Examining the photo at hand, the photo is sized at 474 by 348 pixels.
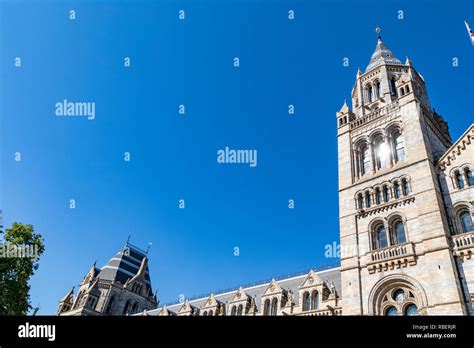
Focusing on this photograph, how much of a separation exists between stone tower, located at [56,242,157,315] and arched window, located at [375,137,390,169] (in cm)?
4380

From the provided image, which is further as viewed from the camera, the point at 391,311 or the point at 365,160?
the point at 365,160

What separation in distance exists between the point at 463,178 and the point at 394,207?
484cm

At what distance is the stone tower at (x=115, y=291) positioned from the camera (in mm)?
58094

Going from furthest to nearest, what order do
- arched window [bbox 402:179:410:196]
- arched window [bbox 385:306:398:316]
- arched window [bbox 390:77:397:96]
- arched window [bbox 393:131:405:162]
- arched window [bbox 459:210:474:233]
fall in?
arched window [bbox 390:77:397:96] → arched window [bbox 393:131:405:162] → arched window [bbox 402:179:410:196] → arched window [bbox 459:210:474:233] → arched window [bbox 385:306:398:316]

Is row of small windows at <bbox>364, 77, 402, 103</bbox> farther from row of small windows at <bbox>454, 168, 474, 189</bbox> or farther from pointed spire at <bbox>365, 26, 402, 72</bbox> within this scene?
row of small windows at <bbox>454, 168, 474, 189</bbox>

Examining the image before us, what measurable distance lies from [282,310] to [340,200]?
13.2 m

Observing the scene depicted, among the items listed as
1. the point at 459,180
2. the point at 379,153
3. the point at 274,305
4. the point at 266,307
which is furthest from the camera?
the point at 266,307

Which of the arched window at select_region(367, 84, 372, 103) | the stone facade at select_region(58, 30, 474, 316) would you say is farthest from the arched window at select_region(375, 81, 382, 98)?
the arched window at select_region(367, 84, 372, 103)

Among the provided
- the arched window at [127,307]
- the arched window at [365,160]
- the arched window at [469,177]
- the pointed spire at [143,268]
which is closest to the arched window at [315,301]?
the arched window at [365,160]

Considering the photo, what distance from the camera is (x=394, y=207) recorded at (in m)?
25.3

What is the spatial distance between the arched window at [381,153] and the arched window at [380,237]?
5.70 metres

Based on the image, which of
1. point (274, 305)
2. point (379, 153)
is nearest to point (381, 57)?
point (379, 153)

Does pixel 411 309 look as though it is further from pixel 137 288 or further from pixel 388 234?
pixel 137 288

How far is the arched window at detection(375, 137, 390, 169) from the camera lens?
28734mm
